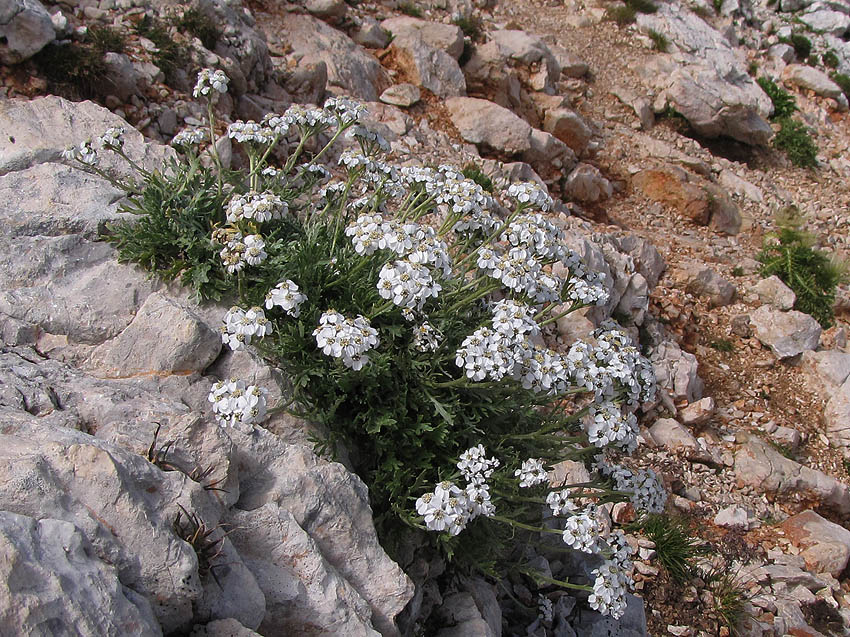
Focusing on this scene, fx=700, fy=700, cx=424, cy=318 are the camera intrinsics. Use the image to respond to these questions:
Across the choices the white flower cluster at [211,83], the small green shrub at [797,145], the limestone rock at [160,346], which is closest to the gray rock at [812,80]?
the small green shrub at [797,145]

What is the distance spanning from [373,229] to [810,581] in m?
5.61

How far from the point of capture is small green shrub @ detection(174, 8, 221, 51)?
8.97 meters

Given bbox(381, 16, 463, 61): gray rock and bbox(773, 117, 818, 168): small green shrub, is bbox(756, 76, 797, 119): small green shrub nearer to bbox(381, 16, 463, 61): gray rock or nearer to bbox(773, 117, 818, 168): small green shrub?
bbox(773, 117, 818, 168): small green shrub

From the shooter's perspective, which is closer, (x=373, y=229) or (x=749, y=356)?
(x=373, y=229)

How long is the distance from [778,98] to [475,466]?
1642 cm

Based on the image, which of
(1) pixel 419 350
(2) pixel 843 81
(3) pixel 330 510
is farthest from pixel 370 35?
(2) pixel 843 81

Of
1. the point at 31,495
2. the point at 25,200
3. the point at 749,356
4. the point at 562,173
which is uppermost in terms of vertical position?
the point at 31,495

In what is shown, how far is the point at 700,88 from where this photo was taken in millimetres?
14484

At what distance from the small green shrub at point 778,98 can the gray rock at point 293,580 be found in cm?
1649

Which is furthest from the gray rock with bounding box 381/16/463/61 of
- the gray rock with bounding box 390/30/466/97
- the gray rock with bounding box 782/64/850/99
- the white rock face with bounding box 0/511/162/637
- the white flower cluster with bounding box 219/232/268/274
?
the white rock face with bounding box 0/511/162/637

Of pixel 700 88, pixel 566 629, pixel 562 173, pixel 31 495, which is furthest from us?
pixel 700 88

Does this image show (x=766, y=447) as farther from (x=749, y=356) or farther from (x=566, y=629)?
(x=566, y=629)

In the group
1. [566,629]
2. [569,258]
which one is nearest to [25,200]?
[569,258]

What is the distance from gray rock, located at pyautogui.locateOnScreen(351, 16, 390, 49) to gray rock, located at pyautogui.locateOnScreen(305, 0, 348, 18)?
1.46 ft
